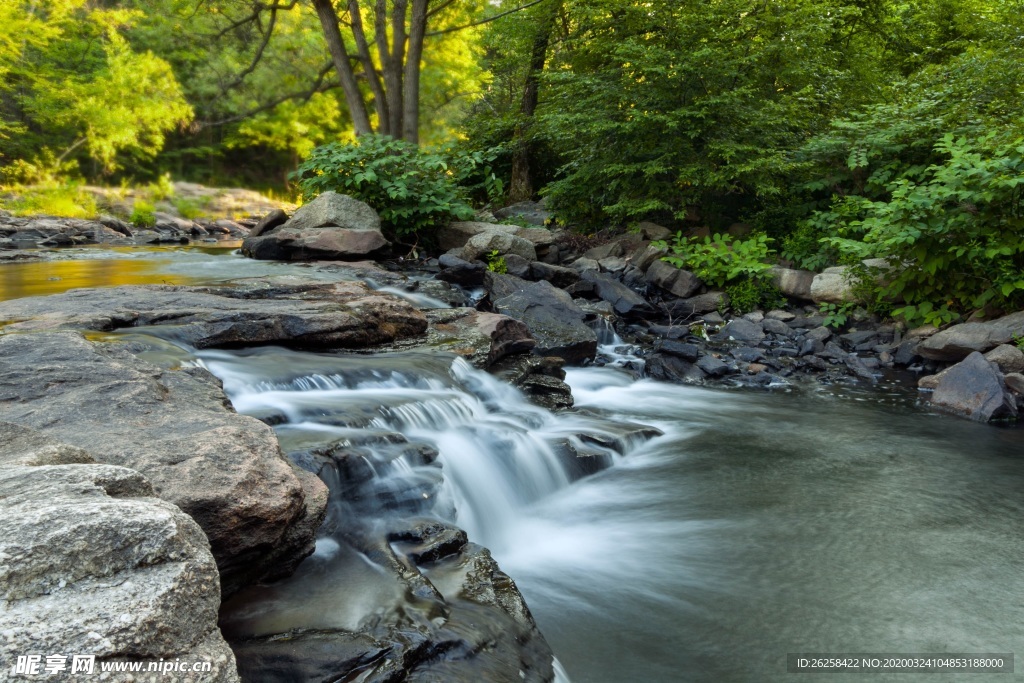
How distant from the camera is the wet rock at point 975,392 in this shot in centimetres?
721

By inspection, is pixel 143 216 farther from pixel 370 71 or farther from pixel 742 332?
pixel 742 332

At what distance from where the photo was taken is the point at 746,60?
11422mm

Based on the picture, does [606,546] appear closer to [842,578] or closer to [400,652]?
[842,578]

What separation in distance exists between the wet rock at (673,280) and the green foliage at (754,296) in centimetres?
52

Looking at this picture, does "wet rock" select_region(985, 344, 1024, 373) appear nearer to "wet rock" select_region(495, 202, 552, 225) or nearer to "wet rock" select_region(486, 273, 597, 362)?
"wet rock" select_region(486, 273, 597, 362)

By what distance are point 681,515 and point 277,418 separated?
268 cm

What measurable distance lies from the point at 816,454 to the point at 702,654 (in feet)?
10.9

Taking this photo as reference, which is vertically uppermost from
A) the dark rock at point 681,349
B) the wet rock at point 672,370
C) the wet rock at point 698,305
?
the wet rock at point 698,305

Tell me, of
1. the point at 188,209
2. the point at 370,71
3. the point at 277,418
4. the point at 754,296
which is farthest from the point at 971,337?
the point at 188,209

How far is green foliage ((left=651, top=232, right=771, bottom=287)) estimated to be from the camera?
10.9 m

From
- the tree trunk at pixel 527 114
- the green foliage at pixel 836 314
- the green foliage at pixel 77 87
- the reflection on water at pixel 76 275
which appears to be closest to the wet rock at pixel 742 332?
the green foliage at pixel 836 314

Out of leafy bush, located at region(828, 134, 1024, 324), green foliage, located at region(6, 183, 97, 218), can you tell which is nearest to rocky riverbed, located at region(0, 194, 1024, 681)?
leafy bush, located at region(828, 134, 1024, 324)

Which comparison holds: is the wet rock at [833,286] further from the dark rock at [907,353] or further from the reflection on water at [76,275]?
the reflection on water at [76,275]

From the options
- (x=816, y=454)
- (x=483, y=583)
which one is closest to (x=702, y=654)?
(x=483, y=583)
